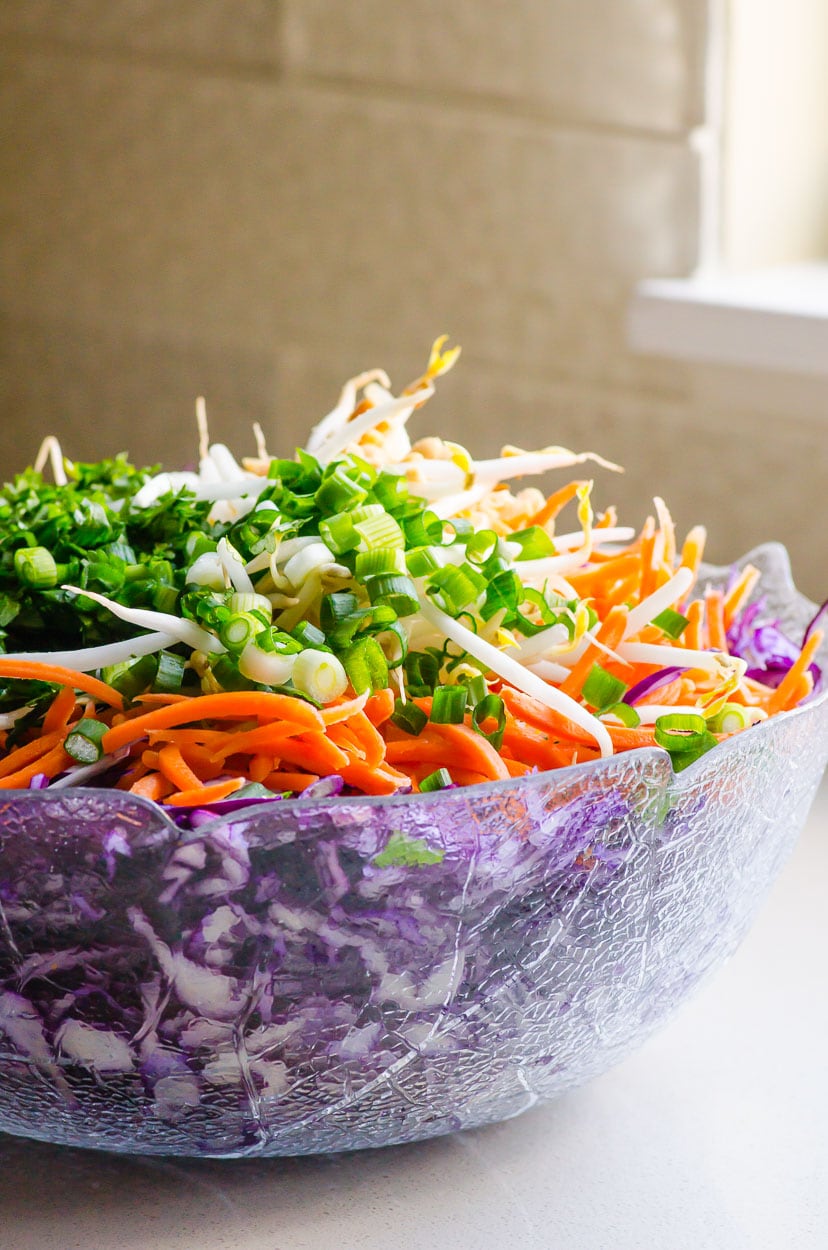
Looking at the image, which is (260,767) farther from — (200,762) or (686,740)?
(686,740)

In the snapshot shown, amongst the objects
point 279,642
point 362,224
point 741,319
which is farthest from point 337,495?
point 362,224

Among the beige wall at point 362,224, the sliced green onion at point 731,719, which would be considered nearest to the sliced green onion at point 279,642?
the sliced green onion at point 731,719

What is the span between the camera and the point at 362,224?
213 cm

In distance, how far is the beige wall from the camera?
6.08 ft

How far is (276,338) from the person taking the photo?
228 centimetres

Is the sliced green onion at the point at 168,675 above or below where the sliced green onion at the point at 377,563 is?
below

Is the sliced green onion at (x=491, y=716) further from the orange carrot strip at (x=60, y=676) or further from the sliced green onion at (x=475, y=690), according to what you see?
the orange carrot strip at (x=60, y=676)

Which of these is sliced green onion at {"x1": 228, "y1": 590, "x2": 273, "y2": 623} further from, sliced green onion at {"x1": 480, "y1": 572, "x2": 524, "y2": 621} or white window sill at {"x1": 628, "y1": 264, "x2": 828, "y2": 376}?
white window sill at {"x1": 628, "y1": 264, "x2": 828, "y2": 376}

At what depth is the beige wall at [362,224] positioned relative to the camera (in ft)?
6.08

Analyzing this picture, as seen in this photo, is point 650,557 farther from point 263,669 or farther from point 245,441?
point 245,441

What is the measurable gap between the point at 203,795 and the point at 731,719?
0.97 ft

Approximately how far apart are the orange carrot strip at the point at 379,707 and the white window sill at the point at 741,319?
1.05 meters

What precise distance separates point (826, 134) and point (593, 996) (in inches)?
60.8

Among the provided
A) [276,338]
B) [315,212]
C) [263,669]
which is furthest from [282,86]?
[263,669]
